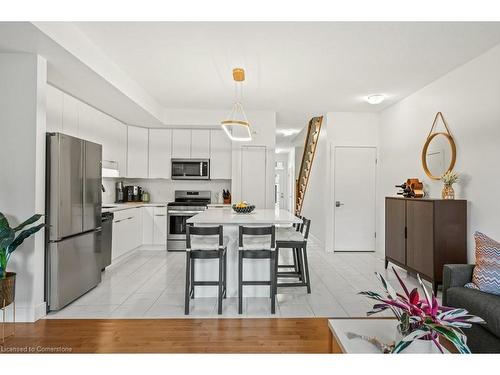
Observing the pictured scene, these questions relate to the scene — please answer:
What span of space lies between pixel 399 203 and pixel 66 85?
4488 mm

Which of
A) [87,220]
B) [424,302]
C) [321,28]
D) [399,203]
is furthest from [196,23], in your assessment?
[399,203]

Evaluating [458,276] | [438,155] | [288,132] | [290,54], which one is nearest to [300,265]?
[458,276]

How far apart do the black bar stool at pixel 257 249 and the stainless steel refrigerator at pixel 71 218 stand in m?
1.71

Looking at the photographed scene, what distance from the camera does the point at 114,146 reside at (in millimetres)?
5512

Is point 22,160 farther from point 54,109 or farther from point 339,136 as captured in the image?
point 339,136

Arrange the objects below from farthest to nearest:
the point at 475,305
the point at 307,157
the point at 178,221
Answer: the point at 307,157
the point at 178,221
the point at 475,305

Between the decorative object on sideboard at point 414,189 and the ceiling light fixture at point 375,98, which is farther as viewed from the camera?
the ceiling light fixture at point 375,98

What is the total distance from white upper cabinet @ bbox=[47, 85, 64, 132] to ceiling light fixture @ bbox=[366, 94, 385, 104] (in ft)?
14.2

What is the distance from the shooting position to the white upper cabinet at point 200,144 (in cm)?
617

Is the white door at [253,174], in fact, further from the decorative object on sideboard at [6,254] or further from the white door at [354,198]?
the decorative object on sideboard at [6,254]

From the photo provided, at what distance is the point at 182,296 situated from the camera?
3436 mm

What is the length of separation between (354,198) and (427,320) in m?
5.03

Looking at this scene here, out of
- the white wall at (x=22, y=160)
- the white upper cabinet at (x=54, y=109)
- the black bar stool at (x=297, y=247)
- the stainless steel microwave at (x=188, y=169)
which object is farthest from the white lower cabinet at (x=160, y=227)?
the white wall at (x=22, y=160)

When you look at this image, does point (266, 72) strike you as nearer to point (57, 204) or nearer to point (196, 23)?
point (196, 23)
